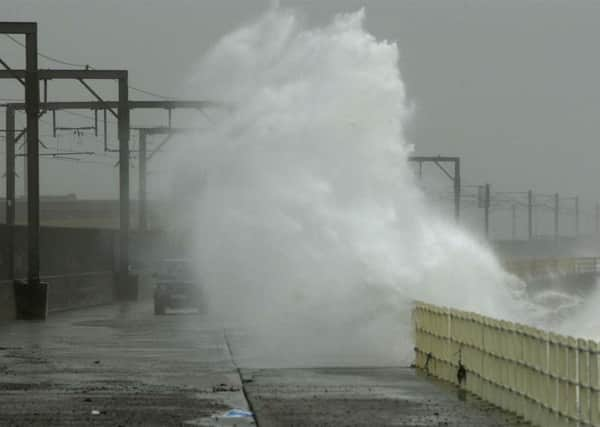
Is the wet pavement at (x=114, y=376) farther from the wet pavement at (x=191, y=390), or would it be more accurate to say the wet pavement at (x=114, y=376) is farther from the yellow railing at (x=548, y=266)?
the yellow railing at (x=548, y=266)

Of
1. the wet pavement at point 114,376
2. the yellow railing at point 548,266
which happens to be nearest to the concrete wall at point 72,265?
the wet pavement at point 114,376

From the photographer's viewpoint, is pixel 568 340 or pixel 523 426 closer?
pixel 568 340

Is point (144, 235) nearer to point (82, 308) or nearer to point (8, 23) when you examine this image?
point (82, 308)

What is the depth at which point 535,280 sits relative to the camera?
83688 millimetres

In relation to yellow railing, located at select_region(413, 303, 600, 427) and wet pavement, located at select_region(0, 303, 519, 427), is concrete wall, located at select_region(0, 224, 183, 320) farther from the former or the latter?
yellow railing, located at select_region(413, 303, 600, 427)

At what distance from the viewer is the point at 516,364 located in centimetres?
1689

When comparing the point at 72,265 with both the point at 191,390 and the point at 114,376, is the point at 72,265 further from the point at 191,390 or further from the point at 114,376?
the point at 191,390

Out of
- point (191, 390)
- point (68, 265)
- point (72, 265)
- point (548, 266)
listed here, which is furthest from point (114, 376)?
point (548, 266)

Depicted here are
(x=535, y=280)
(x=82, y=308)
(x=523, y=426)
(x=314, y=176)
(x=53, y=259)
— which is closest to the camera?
(x=523, y=426)

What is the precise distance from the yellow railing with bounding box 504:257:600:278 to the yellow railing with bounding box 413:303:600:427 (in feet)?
180

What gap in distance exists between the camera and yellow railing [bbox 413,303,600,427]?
47.0ft

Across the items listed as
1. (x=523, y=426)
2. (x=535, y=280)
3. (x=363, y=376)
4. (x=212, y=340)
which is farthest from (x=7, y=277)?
(x=535, y=280)

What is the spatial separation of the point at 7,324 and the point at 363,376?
1794 cm

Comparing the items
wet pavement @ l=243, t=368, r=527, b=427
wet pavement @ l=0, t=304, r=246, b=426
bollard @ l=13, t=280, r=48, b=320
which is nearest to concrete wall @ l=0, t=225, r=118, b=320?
bollard @ l=13, t=280, r=48, b=320
